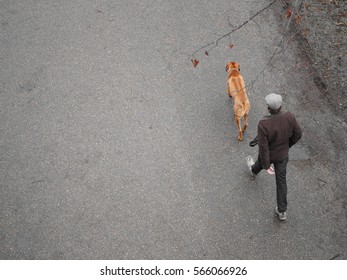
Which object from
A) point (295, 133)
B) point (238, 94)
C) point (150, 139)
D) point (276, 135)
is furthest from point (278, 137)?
point (150, 139)

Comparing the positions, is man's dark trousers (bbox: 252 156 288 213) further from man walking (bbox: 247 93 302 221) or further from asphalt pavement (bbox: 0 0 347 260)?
asphalt pavement (bbox: 0 0 347 260)

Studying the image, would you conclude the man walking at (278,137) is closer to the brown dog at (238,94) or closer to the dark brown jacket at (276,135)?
the dark brown jacket at (276,135)

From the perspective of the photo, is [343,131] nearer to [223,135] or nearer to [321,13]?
[223,135]

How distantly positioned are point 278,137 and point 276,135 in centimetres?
4

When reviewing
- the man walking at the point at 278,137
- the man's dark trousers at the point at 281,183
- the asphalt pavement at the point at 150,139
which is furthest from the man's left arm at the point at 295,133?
the asphalt pavement at the point at 150,139

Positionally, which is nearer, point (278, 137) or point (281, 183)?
point (278, 137)

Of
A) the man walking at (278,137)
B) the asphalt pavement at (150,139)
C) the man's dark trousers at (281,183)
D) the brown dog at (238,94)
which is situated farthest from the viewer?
the brown dog at (238,94)

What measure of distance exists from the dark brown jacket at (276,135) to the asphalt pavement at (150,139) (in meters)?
0.95

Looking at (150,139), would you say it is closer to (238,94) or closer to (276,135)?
(238,94)

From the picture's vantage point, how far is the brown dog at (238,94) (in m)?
5.85

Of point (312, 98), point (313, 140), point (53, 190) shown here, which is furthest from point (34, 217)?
point (312, 98)

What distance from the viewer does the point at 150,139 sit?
245 inches

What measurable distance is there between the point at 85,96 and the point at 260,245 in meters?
3.74

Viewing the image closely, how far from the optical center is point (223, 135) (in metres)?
6.26
